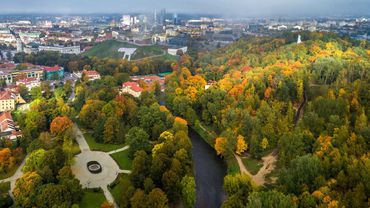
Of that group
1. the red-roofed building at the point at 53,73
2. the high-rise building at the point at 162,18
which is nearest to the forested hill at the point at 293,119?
the red-roofed building at the point at 53,73

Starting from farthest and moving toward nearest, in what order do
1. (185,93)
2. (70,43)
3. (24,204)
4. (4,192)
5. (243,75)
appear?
(70,43) < (243,75) < (185,93) < (4,192) < (24,204)

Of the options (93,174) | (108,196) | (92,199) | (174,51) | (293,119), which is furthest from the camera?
(174,51)

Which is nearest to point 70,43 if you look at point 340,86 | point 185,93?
point 185,93

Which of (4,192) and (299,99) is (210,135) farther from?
(4,192)

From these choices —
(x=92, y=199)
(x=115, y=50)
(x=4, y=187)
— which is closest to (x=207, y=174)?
(x=92, y=199)

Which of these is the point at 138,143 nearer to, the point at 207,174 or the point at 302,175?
the point at 207,174

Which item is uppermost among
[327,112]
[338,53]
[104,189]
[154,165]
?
[338,53]

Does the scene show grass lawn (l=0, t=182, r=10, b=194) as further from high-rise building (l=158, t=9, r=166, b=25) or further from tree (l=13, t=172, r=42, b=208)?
high-rise building (l=158, t=9, r=166, b=25)

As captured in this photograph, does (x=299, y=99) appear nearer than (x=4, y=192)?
No
